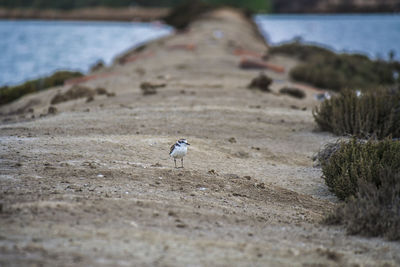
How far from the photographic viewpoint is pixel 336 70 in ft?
85.8

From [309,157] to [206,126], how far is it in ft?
7.80

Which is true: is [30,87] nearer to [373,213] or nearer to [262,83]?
[262,83]

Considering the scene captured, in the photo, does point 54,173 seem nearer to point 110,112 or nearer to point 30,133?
point 30,133

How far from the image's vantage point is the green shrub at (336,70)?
22.9m

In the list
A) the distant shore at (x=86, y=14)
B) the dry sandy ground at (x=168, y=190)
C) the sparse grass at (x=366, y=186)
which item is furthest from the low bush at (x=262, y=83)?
the distant shore at (x=86, y=14)

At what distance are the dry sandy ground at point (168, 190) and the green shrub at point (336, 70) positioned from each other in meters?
7.98

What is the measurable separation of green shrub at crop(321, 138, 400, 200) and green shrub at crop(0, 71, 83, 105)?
13.6 m

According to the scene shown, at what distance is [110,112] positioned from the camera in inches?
514

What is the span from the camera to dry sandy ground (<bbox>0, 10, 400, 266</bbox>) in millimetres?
5203

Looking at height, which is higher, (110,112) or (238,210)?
(110,112)

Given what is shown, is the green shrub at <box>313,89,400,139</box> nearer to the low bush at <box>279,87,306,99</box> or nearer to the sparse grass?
the sparse grass

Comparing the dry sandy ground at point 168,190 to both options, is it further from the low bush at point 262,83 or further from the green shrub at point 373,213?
the low bush at point 262,83

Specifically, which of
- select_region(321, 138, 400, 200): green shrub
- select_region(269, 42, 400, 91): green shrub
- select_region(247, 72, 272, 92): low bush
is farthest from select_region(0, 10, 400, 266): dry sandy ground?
select_region(269, 42, 400, 91): green shrub

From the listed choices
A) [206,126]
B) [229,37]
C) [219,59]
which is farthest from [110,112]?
[229,37]
